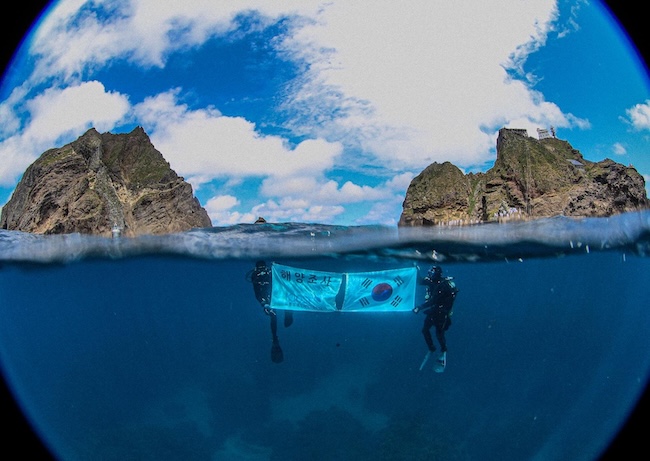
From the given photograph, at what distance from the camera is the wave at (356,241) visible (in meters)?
14.5

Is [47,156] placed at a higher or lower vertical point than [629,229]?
higher

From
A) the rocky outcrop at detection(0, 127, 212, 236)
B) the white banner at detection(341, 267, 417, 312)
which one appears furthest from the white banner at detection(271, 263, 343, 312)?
the rocky outcrop at detection(0, 127, 212, 236)

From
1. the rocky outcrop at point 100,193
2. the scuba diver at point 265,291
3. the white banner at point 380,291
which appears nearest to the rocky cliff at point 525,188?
the white banner at point 380,291

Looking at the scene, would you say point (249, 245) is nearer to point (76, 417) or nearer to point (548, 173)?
point (76, 417)

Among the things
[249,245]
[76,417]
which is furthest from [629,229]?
[76,417]

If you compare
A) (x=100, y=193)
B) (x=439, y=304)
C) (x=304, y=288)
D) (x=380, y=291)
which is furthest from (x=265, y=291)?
(x=100, y=193)

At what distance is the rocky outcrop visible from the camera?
10891 mm

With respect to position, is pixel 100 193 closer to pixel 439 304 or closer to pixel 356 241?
pixel 356 241

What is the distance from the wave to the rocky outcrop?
117cm

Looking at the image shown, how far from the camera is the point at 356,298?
10938mm

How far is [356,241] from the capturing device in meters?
17.0

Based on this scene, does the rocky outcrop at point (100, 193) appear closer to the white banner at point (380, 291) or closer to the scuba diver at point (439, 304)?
the white banner at point (380, 291)

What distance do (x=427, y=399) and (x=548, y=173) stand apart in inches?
632

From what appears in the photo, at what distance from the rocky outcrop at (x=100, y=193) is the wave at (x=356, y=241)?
117cm
